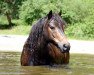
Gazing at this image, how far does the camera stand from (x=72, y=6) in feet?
118

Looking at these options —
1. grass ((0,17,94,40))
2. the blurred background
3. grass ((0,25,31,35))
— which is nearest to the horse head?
the blurred background

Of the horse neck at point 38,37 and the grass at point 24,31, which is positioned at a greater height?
the horse neck at point 38,37

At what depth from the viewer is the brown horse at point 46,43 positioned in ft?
28.0

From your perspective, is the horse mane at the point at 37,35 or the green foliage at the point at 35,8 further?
the green foliage at the point at 35,8

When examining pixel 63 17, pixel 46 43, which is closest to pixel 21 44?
pixel 63 17

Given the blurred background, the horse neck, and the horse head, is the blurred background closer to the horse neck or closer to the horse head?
the horse neck

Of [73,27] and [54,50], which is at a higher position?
[54,50]

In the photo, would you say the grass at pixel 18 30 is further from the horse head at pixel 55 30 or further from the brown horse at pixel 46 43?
the horse head at pixel 55 30

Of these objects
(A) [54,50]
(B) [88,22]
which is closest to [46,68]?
(A) [54,50]

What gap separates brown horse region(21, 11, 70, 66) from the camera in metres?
8.55

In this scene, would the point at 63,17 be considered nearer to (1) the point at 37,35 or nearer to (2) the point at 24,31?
(2) the point at 24,31

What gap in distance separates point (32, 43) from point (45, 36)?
1.50 feet

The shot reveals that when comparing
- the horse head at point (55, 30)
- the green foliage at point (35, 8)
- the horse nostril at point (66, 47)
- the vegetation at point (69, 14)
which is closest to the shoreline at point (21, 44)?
the vegetation at point (69, 14)

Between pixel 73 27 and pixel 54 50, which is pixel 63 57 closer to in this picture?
pixel 54 50
